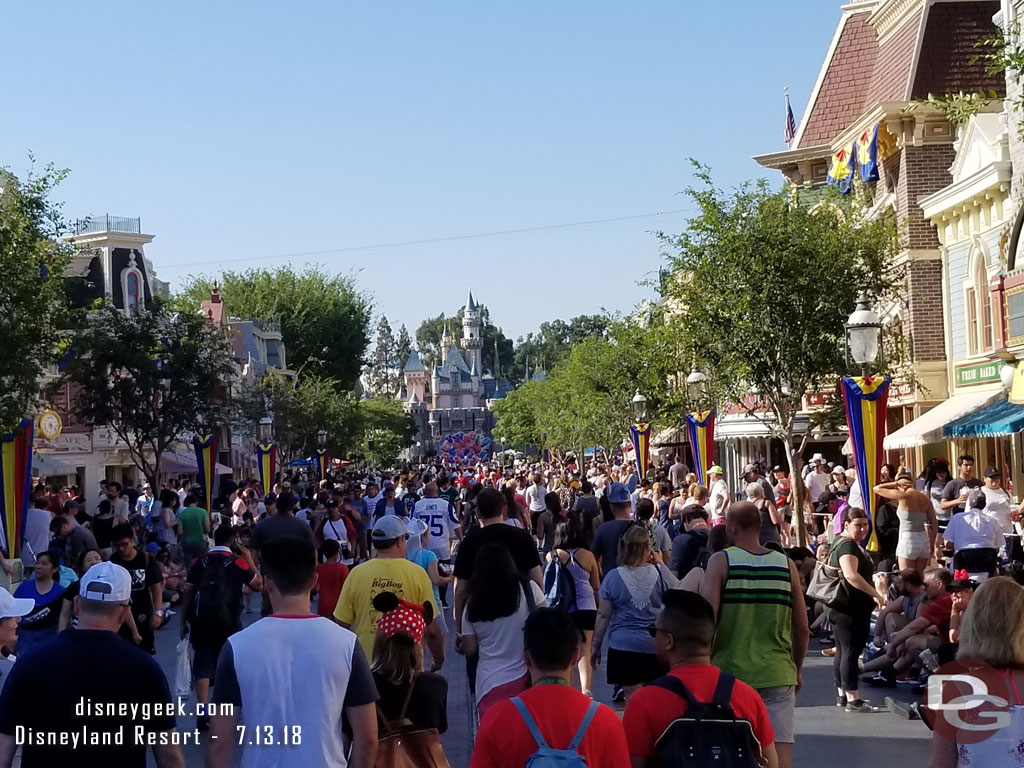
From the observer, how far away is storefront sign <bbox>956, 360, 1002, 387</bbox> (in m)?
26.9

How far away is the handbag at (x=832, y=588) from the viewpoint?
35.5 feet

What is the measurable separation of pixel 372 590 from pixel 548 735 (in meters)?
3.68

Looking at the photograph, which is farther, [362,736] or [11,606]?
[11,606]

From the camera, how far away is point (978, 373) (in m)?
28.0

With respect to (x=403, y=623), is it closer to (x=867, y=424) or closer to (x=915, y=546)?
(x=915, y=546)

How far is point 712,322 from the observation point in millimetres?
27266

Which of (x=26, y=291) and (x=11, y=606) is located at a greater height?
(x=26, y=291)

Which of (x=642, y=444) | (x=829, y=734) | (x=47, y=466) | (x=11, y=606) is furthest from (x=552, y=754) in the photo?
(x=47, y=466)

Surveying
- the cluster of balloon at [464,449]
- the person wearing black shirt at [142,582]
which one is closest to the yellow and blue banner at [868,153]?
the person wearing black shirt at [142,582]

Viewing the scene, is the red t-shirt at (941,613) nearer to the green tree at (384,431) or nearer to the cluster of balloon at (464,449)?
the green tree at (384,431)

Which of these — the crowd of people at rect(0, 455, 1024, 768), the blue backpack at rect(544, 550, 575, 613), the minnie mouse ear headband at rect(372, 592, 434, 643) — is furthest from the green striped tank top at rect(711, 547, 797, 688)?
the blue backpack at rect(544, 550, 575, 613)

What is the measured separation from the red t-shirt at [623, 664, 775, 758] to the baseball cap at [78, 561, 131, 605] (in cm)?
189

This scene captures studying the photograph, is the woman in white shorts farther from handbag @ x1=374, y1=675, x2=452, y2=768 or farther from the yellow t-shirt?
handbag @ x1=374, y1=675, x2=452, y2=768

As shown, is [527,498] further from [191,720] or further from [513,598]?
[513,598]
